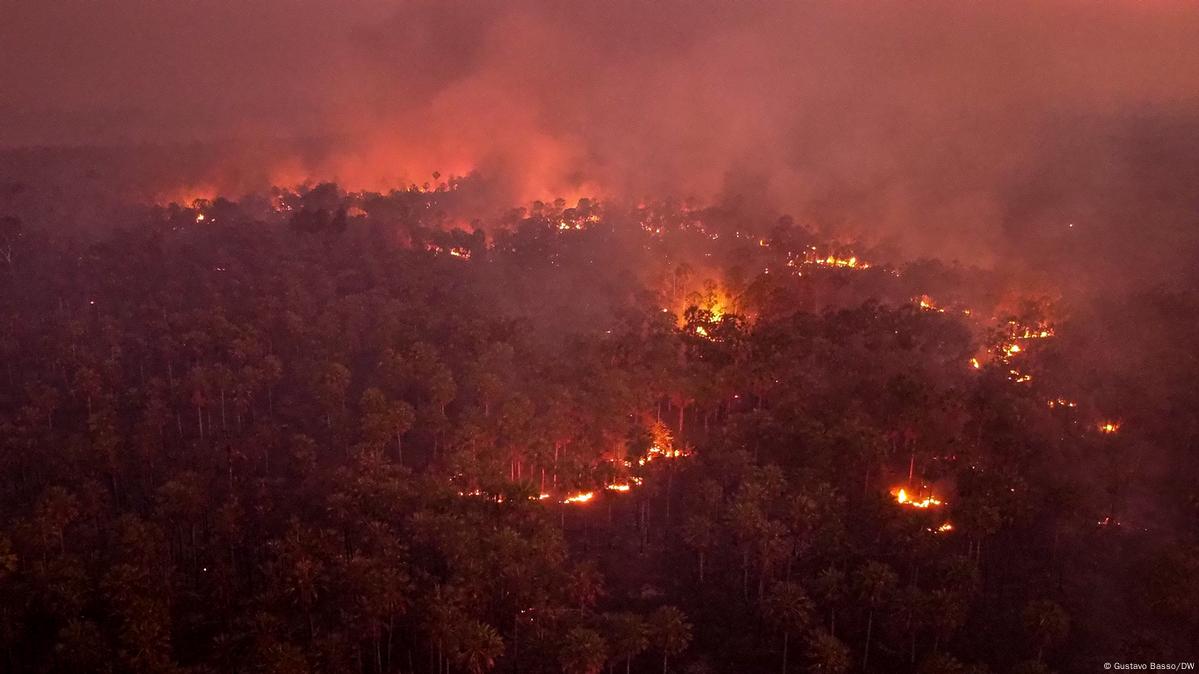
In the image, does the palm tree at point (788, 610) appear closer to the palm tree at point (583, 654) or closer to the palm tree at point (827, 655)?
the palm tree at point (827, 655)

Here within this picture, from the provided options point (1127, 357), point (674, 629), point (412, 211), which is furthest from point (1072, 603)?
point (412, 211)

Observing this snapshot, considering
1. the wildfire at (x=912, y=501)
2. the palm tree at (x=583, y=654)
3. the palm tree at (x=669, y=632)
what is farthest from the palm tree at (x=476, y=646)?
the wildfire at (x=912, y=501)

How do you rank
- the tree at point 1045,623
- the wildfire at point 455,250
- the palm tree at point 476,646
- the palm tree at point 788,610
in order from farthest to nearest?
the wildfire at point 455,250
the palm tree at point 788,610
the tree at point 1045,623
the palm tree at point 476,646

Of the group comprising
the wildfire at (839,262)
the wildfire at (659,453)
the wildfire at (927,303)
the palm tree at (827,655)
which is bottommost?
the palm tree at (827,655)

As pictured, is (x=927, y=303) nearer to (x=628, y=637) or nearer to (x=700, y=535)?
(x=700, y=535)

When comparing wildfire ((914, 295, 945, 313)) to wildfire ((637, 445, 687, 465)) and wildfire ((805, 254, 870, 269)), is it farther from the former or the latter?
wildfire ((637, 445, 687, 465))

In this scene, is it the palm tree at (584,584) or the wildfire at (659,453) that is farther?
the wildfire at (659,453)

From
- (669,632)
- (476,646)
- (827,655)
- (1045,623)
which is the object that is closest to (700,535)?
(669,632)
